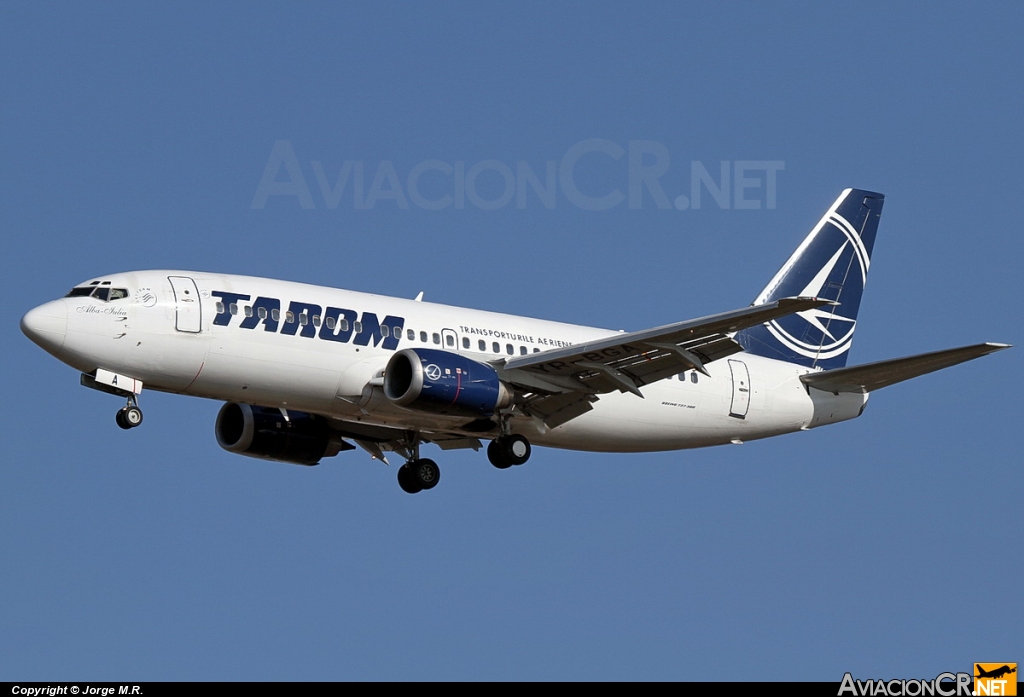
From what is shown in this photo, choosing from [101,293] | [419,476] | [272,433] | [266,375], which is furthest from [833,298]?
[101,293]

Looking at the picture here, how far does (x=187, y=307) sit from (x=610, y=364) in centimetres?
1053

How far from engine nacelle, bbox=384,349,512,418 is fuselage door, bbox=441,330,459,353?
3.75 feet

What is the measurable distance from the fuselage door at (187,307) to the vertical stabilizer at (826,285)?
54.0ft

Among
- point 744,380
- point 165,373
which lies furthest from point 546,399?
point 165,373

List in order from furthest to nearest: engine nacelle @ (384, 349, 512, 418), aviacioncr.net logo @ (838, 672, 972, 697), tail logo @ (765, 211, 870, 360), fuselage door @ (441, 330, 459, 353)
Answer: tail logo @ (765, 211, 870, 360), fuselage door @ (441, 330, 459, 353), engine nacelle @ (384, 349, 512, 418), aviacioncr.net logo @ (838, 672, 972, 697)

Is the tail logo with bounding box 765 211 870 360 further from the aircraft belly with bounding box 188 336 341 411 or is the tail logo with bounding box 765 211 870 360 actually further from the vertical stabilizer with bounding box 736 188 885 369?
the aircraft belly with bounding box 188 336 341 411

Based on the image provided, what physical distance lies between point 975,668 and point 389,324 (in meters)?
16.0

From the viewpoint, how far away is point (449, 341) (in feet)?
133

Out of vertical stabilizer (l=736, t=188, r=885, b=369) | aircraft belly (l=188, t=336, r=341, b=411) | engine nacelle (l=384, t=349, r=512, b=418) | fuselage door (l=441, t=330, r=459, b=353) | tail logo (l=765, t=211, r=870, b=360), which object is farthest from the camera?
tail logo (l=765, t=211, r=870, b=360)

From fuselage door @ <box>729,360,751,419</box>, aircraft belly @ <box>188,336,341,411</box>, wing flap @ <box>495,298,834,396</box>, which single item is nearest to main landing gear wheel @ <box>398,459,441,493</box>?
wing flap @ <box>495,298,834,396</box>

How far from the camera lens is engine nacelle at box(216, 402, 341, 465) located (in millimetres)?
42844

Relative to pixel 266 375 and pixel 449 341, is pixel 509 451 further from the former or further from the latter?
pixel 266 375

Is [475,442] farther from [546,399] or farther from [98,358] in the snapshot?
[98,358]

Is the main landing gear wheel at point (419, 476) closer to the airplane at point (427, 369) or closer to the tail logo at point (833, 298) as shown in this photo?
the airplane at point (427, 369)
